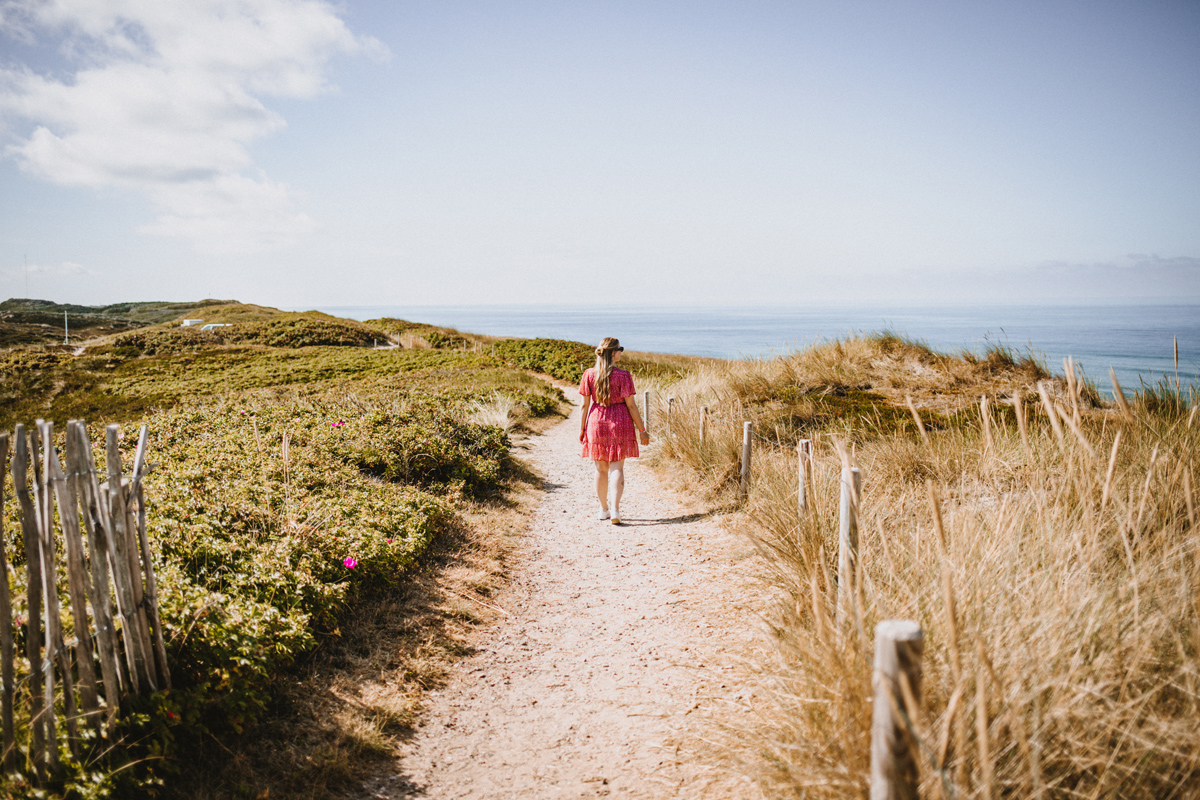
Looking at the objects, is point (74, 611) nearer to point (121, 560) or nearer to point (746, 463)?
point (121, 560)

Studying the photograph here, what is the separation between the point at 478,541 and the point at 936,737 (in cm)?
453

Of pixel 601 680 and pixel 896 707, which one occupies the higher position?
pixel 896 707

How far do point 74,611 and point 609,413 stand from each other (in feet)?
14.9

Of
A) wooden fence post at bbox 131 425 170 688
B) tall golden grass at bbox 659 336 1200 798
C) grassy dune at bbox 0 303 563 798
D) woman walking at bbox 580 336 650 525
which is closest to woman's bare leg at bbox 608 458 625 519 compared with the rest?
woman walking at bbox 580 336 650 525

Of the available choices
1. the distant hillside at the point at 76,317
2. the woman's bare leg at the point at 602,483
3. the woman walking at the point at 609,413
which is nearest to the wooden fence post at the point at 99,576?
the woman walking at the point at 609,413

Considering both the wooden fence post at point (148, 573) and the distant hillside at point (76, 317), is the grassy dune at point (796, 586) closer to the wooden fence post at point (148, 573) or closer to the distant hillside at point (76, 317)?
the wooden fence post at point (148, 573)

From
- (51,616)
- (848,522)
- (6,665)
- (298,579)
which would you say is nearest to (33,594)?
(51,616)

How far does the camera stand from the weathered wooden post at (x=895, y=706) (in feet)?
4.71

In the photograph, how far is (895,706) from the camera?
1.49 m

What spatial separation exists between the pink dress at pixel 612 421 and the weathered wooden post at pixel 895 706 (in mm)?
4536

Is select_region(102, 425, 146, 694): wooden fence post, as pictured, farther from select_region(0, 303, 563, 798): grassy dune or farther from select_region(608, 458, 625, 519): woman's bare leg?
select_region(608, 458, 625, 519): woman's bare leg

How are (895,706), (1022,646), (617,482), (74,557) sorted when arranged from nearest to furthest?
(895,706), (1022,646), (74,557), (617,482)

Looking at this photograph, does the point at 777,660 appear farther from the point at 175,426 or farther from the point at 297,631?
the point at 175,426

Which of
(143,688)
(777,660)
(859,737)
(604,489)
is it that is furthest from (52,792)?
(604,489)
